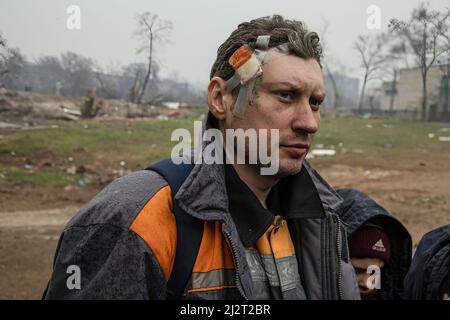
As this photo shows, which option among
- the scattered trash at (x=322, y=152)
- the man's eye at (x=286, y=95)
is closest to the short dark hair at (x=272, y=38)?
the man's eye at (x=286, y=95)

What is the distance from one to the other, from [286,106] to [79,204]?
733cm

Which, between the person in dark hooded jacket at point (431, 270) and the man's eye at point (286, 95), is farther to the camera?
the person in dark hooded jacket at point (431, 270)

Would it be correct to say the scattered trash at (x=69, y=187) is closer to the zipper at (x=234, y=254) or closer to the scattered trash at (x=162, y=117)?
the zipper at (x=234, y=254)

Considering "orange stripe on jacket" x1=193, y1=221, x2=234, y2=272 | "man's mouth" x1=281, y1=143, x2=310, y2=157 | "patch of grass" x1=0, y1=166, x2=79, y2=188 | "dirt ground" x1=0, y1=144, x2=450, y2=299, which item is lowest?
"dirt ground" x1=0, y1=144, x2=450, y2=299

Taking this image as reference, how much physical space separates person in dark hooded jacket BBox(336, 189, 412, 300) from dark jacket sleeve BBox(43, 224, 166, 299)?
4.84ft

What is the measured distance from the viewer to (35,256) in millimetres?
5758

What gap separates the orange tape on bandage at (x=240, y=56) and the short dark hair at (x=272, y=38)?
2cm

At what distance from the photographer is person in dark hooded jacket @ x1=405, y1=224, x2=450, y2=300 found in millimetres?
1944

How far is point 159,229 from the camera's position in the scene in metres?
1.33

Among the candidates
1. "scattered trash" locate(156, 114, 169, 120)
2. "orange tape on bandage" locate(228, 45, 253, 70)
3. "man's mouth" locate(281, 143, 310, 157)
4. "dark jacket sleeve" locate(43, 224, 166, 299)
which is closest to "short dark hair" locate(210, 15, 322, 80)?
"orange tape on bandage" locate(228, 45, 253, 70)

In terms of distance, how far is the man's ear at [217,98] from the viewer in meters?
1.73

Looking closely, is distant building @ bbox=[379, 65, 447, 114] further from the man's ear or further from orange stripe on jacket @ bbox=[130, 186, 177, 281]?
orange stripe on jacket @ bbox=[130, 186, 177, 281]
